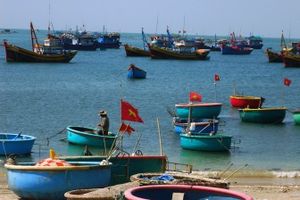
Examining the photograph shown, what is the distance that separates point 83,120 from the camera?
35.9 m

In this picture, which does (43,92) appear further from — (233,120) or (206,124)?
(206,124)

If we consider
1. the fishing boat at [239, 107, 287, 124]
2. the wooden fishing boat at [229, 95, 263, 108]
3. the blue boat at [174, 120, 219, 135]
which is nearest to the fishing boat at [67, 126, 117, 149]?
the blue boat at [174, 120, 219, 135]

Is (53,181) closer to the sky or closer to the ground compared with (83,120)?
closer to the sky

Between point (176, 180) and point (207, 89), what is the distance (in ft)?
154

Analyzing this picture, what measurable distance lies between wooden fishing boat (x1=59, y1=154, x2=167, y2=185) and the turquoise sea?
6290 millimetres

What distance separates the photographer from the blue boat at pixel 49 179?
47.2ft

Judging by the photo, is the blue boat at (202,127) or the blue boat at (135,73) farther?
the blue boat at (135,73)

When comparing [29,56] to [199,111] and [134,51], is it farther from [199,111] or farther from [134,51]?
[199,111]

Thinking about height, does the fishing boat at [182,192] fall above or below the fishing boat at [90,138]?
above

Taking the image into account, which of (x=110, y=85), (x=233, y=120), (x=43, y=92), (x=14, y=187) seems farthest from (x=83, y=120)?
(x=110, y=85)

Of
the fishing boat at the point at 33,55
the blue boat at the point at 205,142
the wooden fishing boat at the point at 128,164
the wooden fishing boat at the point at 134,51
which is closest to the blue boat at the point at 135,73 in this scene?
the fishing boat at the point at 33,55

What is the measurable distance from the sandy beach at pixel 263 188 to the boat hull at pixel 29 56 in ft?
204

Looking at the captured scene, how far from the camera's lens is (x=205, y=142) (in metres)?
25.6

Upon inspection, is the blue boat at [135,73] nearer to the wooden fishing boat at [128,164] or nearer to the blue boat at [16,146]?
the blue boat at [16,146]
